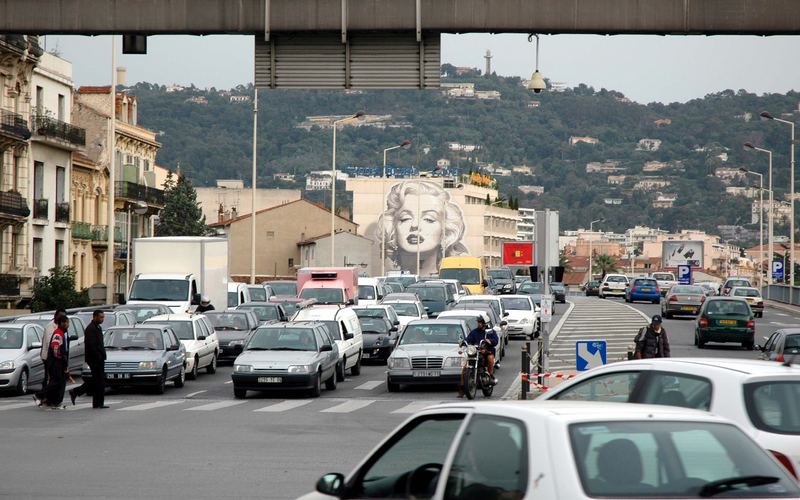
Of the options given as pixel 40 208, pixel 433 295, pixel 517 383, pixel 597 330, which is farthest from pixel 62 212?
pixel 517 383

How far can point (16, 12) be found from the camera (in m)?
22.0

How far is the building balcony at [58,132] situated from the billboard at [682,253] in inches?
2415

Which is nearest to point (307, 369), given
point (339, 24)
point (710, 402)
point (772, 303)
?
point (339, 24)

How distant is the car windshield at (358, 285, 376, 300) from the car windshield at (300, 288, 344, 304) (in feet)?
22.6

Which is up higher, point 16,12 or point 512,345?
point 16,12

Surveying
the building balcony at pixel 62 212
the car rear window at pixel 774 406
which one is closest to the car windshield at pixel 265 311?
the building balcony at pixel 62 212

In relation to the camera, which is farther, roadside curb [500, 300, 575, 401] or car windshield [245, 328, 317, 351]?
car windshield [245, 328, 317, 351]

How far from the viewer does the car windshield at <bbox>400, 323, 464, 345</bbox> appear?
31438mm

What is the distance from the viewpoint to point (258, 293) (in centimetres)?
5547

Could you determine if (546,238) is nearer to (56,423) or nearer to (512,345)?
(56,423)

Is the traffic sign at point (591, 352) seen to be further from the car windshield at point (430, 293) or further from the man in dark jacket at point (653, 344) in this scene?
the car windshield at point (430, 293)

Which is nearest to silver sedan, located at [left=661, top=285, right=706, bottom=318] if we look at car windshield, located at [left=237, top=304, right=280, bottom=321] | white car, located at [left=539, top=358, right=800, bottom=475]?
car windshield, located at [left=237, top=304, right=280, bottom=321]

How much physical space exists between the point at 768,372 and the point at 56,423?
49.5ft

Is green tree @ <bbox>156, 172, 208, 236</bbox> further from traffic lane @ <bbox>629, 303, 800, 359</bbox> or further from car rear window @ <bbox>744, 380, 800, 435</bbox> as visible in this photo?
car rear window @ <bbox>744, 380, 800, 435</bbox>
